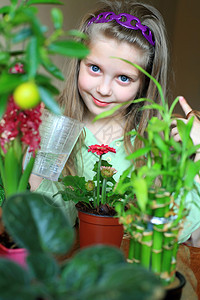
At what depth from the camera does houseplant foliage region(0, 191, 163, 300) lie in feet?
0.91

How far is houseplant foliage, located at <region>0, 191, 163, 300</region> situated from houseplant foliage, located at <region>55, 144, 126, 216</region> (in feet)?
1.24

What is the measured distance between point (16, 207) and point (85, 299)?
0.14 meters

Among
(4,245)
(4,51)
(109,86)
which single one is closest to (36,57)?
(4,51)

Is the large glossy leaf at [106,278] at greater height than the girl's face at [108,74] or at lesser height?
lesser

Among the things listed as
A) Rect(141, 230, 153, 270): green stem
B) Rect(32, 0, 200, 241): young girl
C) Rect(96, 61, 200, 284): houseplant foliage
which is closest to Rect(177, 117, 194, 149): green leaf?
Rect(96, 61, 200, 284): houseplant foliage

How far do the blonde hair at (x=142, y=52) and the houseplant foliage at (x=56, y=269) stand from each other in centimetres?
81

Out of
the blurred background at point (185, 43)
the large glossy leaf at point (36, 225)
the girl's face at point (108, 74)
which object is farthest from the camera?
the blurred background at point (185, 43)

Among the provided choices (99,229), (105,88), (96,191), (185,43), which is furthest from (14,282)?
(185,43)

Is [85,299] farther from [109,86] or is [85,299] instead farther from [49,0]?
[109,86]

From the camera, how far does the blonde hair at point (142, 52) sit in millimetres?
1117

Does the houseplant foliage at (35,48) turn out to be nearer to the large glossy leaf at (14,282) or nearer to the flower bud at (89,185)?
the large glossy leaf at (14,282)

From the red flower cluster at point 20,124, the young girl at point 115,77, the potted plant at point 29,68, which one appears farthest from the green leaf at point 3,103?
the young girl at point 115,77

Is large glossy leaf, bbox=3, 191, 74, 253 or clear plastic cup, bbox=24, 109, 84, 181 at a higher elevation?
clear plastic cup, bbox=24, 109, 84, 181

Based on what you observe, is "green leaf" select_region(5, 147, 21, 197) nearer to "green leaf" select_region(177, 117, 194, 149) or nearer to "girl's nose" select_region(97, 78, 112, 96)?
"green leaf" select_region(177, 117, 194, 149)
